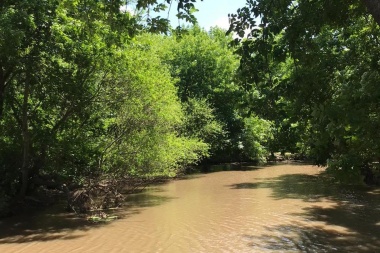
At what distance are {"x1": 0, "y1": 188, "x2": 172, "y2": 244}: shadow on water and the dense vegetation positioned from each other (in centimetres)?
119

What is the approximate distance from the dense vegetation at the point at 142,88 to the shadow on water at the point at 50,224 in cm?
119

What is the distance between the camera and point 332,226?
12.4 metres

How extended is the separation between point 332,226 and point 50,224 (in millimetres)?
9451

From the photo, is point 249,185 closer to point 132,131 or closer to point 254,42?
point 132,131

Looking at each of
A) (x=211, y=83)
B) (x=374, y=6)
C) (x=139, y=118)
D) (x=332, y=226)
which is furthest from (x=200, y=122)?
(x=374, y=6)

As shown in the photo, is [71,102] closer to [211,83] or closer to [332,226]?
[332,226]

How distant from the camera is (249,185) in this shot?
23.1 m

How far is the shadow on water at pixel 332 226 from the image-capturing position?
10266 mm

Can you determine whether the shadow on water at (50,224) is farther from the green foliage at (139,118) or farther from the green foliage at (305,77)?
the green foliage at (305,77)

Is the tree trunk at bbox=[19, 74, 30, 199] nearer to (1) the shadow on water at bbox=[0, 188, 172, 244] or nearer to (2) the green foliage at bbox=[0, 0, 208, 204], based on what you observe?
(2) the green foliage at bbox=[0, 0, 208, 204]


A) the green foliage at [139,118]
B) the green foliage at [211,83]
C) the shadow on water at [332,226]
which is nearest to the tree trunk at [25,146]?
the green foliage at [139,118]

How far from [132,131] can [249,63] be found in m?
13.8

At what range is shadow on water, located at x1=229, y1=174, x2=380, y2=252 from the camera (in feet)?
33.7

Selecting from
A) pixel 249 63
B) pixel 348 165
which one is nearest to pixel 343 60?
pixel 348 165
